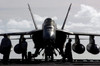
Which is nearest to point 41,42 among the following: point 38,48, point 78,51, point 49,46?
point 38,48

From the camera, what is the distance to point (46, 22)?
24.9m

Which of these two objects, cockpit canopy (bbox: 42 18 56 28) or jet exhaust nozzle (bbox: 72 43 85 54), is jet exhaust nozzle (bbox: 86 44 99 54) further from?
cockpit canopy (bbox: 42 18 56 28)

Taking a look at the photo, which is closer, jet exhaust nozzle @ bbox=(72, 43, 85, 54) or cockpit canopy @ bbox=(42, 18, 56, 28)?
cockpit canopy @ bbox=(42, 18, 56, 28)

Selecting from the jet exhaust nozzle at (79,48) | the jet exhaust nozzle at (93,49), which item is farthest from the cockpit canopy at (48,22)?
the jet exhaust nozzle at (93,49)

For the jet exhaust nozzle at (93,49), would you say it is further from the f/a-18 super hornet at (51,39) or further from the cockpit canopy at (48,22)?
the cockpit canopy at (48,22)

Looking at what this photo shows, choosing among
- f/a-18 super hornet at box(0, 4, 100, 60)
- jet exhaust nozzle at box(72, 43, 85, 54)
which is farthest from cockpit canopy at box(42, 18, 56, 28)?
jet exhaust nozzle at box(72, 43, 85, 54)

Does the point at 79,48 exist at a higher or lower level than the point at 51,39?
lower

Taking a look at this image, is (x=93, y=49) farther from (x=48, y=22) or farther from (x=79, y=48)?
(x=48, y=22)

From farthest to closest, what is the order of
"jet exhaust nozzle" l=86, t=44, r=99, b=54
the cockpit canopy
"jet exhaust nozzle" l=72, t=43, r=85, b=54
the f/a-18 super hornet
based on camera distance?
"jet exhaust nozzle" l=72, t=43, r=85, b=54 → "jet exhaust nozzle" l=86, t=44, r=99, b=54 → the cockpit canopy → the f/a-18 super hornet

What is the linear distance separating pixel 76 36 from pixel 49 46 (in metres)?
6.52

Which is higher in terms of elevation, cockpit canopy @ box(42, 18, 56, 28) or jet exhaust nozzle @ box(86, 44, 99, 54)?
cockpit canopy @ box(42, 18, 56, 28)

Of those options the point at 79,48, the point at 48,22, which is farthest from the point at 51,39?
the point at 79,48

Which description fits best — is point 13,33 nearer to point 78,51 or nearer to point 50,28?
point 50,28

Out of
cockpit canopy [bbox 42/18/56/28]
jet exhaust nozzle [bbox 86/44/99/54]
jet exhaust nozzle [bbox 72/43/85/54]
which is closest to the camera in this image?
cockpit canopy [bbox 42/18/56/28]
